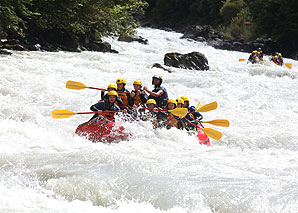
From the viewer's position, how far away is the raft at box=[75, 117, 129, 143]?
5.75m

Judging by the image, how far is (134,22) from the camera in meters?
17.1

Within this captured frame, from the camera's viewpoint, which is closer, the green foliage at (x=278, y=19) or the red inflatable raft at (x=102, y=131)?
the red inflatable raft at (x=102, y=131)

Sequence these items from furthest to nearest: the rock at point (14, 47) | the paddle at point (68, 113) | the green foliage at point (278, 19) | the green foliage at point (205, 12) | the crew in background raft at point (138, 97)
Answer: the green foliage at point (205, 12) → the green foliage at point (278, 19) → the rock at point (14, 47) → the crew in background raft at point (138, 97) → the paddle at point (68, 113)

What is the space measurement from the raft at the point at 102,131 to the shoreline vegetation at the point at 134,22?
18.5 feet

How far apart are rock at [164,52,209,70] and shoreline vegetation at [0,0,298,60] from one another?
3147 millimetres

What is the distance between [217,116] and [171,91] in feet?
6.63

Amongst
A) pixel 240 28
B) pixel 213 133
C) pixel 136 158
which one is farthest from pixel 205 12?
pixel 136 158

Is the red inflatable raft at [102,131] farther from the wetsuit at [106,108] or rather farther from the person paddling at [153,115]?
the person paddling at [153,115]

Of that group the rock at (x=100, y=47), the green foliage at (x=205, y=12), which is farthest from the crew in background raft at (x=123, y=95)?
the green foliage at (x=205, y=12)

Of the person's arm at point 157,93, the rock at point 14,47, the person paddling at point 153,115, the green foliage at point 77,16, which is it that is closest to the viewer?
the person paddling at point 153,115

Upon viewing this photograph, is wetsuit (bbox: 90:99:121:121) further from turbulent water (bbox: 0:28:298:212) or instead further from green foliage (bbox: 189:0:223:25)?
green foliage (bbox: 189:0:223:25)

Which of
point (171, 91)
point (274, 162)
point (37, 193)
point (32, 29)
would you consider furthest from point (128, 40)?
point (37, 193)

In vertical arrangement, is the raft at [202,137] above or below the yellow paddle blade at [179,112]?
below

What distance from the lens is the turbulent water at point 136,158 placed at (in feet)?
11.2
